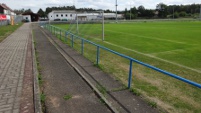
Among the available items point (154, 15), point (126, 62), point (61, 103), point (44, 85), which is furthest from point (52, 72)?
point (154, 15)

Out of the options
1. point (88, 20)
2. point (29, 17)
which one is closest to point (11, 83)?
point (88, 20)

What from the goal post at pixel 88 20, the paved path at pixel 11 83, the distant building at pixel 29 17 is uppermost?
the distant building at pixel 29 17

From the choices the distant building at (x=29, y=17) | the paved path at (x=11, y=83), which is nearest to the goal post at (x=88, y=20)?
the paved path at (x=11, y=83)

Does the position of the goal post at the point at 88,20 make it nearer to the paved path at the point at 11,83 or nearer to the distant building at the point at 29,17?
the paved path at the point at 11,83

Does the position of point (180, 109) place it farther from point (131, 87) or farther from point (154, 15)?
point (154, 15)

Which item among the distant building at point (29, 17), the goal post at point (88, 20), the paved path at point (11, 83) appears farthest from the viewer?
the distant building at point (29, 17)

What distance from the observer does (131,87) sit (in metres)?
5.62

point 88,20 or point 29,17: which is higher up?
point 29,17

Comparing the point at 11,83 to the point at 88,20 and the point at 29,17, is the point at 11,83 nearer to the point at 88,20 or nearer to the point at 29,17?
the point at 88,20

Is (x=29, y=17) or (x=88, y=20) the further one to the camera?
(x=29, y=17)

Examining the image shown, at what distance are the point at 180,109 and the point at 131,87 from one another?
61.7 inches

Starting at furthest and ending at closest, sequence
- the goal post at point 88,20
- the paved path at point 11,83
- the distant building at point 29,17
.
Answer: the distant building at point 29,17 < the goal post at point 88,20 < the paved path at point 11,83

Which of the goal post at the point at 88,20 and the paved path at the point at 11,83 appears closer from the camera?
the paved path at the point at 11,83

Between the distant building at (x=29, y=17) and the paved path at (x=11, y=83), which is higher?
the distant building at (x=29, y=17)
